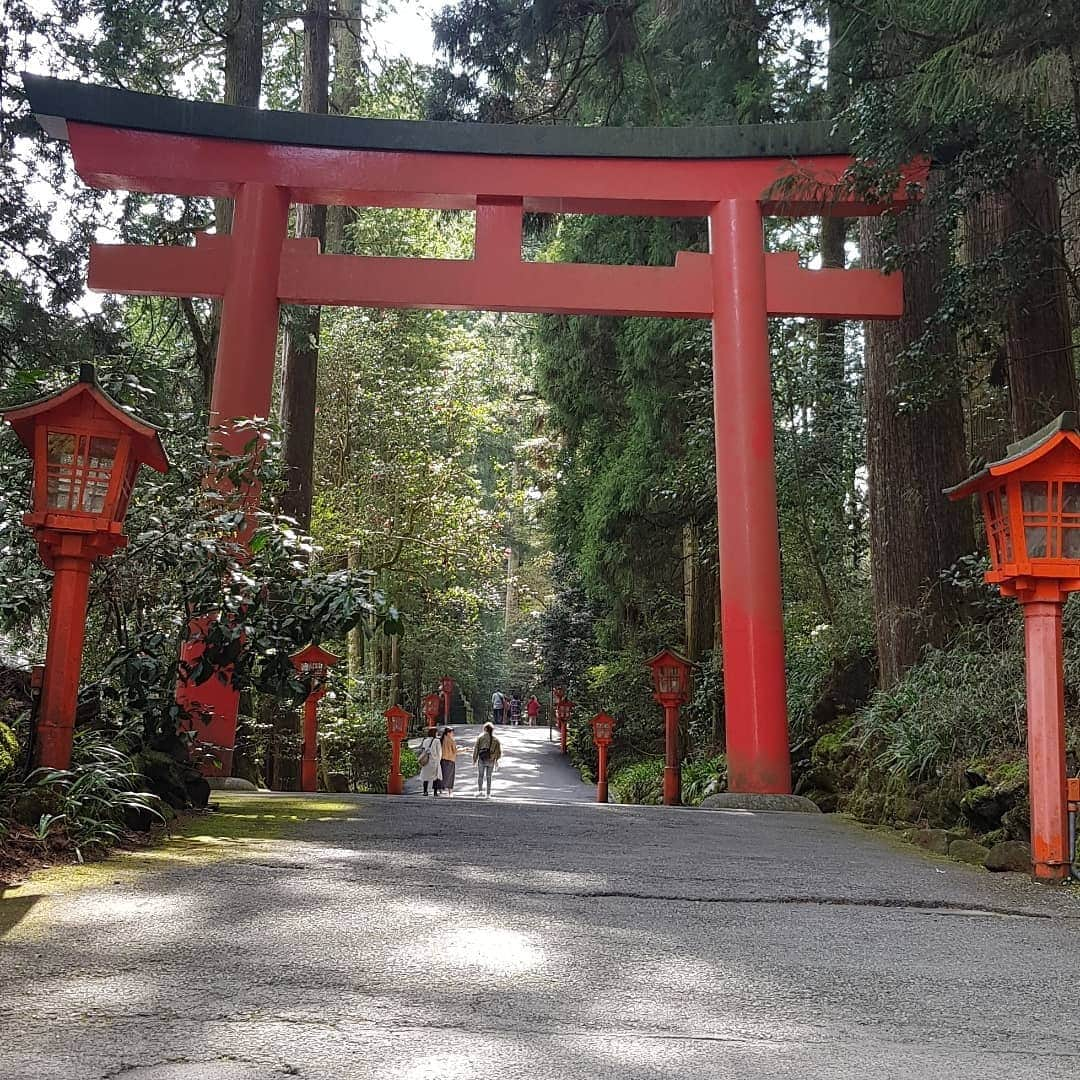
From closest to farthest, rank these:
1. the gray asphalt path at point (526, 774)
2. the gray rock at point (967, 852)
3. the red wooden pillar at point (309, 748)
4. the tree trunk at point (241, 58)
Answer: the gray rock at point (967, 852) → the tree trunk at point (241, 58) → the red wooden pillar at point (309, 748) → the gray asphalt path at point (526, 774)

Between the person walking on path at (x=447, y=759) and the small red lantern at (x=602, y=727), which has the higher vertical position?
the small red lantern at (x=602, y=727)

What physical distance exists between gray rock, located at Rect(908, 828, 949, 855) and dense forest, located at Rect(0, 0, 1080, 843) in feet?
0.76

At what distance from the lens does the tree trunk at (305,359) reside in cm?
1240

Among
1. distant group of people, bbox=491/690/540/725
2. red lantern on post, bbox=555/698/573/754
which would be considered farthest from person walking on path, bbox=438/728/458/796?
distant group of people, bbox=491/690/540/725

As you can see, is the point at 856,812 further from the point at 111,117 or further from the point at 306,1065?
the point at 111,117

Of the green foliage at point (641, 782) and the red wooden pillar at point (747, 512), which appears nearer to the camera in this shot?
the red wooden pillar at point (747, 512)

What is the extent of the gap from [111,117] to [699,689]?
29.9 ft

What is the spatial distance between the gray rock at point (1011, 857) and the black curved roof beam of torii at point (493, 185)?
5.12 m

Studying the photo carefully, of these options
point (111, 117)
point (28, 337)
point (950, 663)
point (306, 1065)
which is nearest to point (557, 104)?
point (111, 117)

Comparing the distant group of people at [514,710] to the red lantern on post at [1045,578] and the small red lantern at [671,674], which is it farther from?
Answer: the red lantern on post at [1045,578]

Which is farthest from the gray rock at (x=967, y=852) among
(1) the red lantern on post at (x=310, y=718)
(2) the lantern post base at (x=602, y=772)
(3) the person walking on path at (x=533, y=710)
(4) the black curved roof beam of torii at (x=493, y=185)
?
(3) the person walking on path at (x=533, y=710)

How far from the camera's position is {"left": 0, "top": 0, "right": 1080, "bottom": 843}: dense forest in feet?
20.8

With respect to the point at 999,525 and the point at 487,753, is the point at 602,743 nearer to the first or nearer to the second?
the point at 487,753

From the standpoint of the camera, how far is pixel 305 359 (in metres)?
13.3
